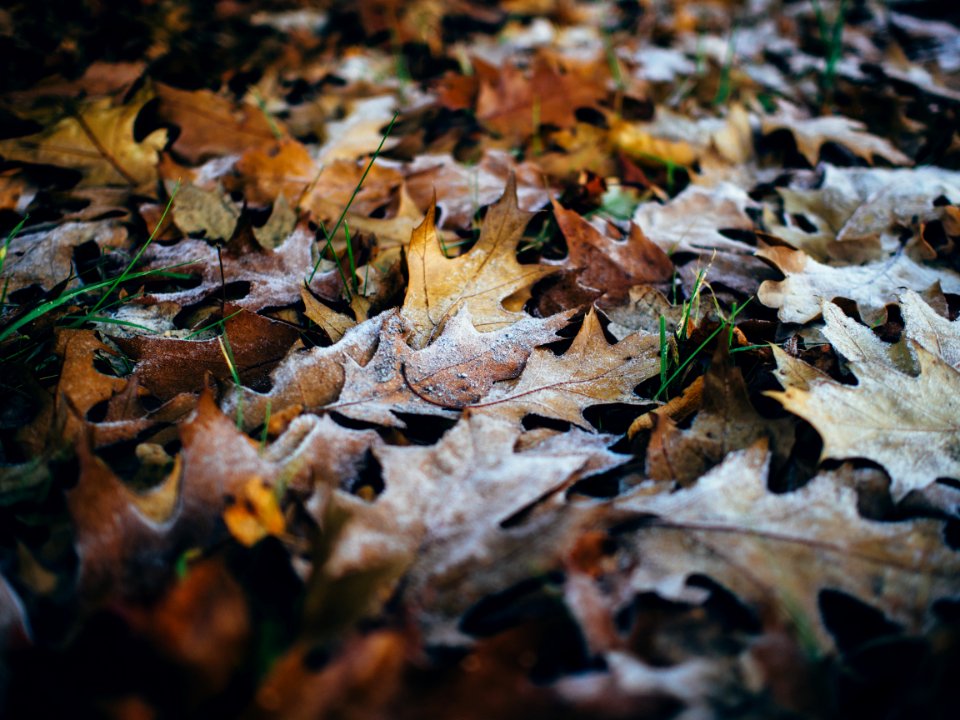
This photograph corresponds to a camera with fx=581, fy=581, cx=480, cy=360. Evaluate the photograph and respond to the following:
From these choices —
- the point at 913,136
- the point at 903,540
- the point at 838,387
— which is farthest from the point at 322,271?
the point at 913,136

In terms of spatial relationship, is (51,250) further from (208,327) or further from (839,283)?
(839,283)

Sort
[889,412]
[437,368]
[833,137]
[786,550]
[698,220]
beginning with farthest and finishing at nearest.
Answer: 1. [833,137]
2. [698,220]
3. [437,368]
4. [889,412]
5. [786,550]

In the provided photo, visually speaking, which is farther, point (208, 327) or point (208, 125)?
point (208, 125)

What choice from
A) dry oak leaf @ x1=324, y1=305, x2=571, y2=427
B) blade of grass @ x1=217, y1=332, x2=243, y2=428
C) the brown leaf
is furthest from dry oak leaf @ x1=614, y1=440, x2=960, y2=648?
the brown leaf

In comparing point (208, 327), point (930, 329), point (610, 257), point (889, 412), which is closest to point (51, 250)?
point (208, 327)

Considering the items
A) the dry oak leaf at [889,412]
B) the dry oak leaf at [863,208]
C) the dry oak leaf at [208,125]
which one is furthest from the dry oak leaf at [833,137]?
the dry oak leaf at [208,125]

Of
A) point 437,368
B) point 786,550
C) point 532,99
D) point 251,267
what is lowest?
point 786,550

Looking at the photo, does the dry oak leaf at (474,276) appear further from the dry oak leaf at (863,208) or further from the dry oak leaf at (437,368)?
the dry oak leaf at (863,208)
